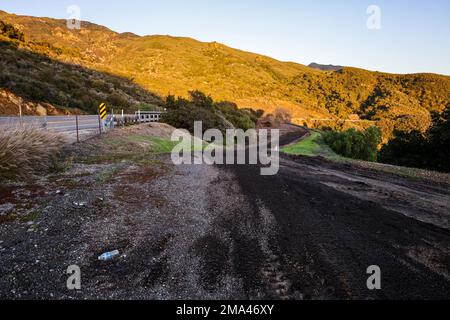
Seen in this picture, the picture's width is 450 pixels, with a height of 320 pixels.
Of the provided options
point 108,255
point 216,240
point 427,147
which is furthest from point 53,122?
point 427,147

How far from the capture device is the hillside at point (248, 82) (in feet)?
172

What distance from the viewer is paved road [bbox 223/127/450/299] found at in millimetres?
3371

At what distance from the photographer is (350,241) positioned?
461 centimetres

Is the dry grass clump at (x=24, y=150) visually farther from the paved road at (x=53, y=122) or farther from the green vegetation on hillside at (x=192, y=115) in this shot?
the green vegetation on hillside at (x=192, y=115)

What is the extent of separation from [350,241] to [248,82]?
6906cm

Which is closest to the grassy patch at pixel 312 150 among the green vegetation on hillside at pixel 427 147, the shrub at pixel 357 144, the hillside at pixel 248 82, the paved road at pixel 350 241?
the shrub at pixel 357 144

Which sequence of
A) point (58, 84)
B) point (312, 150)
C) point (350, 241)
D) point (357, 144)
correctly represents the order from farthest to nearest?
point (58, 84), point (357, 144), point (312, 150), point (350, 241)

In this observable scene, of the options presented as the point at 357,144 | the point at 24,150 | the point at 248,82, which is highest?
the point at 248,82

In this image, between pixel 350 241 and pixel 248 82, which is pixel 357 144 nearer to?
pixel 350 241

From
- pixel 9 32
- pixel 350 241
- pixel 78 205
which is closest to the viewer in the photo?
pixel 350 241

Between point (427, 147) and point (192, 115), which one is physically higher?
point (192, 115)

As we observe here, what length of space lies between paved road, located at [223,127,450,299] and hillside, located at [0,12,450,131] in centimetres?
A: 4273

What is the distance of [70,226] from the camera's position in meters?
4.77

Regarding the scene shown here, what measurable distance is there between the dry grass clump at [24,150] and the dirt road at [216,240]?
684mm
